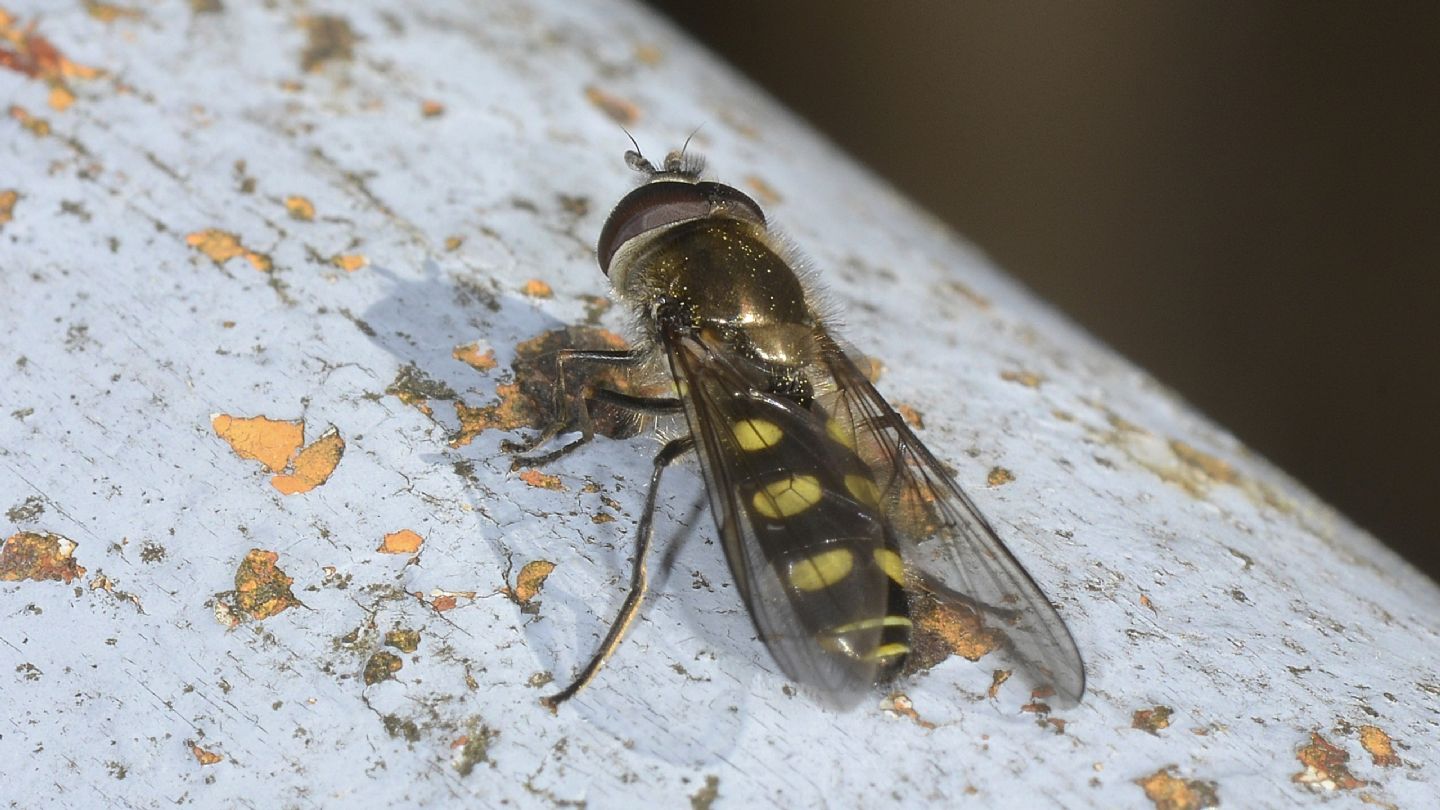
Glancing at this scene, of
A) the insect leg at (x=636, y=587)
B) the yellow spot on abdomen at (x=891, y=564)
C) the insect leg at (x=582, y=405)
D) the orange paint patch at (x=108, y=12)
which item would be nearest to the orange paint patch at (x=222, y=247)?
the insect leg at (x=582, y=405)

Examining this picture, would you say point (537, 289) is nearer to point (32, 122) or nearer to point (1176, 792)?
point (32, 122)

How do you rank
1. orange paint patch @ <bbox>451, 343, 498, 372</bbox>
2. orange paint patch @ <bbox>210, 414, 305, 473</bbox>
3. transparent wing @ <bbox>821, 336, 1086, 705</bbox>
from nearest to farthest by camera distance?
transparent wing @ <bbox>821, 336, 1086, 705</bbox>
orange paint patch @ <bbox>210, 414, 305, 473</bbox>
orange paint patch @ <bbox>451, 343, 498, 372</bbox>

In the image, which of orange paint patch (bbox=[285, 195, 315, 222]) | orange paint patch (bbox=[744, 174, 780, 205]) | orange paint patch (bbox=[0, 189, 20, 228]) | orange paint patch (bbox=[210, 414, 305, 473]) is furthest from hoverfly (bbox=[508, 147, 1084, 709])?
orange paint patch (bbox=[0, 189, 20, 228])

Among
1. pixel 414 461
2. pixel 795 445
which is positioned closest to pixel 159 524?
pixel 414 461

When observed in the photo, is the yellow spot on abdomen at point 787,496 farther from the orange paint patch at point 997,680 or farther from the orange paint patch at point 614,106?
the orange paint patch at point 614,106

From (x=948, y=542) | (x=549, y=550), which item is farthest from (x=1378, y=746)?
(x=549, y=550)

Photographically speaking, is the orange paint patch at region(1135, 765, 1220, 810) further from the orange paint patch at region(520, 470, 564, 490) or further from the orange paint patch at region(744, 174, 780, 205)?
the orange paint patch at region(744, 174, 780, 205)

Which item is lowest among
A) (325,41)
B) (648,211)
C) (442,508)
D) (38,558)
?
(38,558)

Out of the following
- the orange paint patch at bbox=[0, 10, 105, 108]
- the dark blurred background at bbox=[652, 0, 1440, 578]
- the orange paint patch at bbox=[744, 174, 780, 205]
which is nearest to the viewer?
the orange paint patch at bbox=[0, 10, 105, 108]
